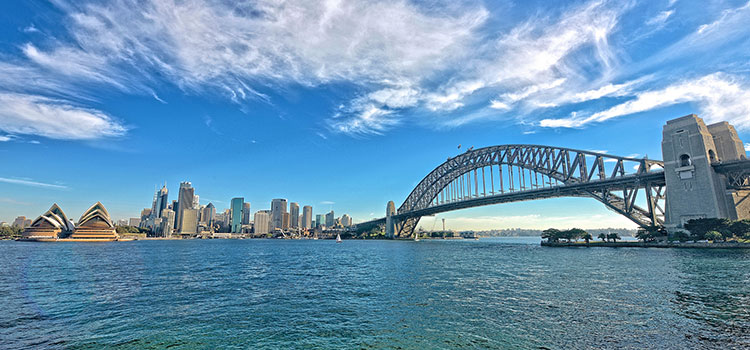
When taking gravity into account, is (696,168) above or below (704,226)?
above

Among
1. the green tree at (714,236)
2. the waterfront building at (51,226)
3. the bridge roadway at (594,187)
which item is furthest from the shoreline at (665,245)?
the waterfront building at (51,226)

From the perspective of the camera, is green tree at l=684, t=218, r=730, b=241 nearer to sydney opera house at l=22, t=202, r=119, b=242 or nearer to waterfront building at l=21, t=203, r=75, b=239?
sydney opera house at l=22, t=202, r=119, b=242

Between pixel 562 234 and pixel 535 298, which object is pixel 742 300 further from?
pixel 562 234

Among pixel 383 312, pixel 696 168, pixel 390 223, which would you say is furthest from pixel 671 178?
pixel 390 223

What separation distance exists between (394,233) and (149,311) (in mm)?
142958

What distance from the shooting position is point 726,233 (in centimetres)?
4972

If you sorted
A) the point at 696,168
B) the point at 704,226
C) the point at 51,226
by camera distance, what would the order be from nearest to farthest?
the point at 704,226 < the point at 696,168 < the point at 51,226

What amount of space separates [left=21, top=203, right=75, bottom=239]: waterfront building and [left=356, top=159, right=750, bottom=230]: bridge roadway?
425ft

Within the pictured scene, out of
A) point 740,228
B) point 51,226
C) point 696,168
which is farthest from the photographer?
point 51,226

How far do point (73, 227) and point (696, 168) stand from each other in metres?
173

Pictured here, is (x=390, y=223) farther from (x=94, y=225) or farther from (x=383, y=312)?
(x=383, y=312)

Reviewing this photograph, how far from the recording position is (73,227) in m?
119

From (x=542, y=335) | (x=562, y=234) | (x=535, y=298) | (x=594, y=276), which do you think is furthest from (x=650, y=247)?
(x=542, y=335)

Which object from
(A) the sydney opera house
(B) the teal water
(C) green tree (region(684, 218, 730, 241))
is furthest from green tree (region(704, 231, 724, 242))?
(A) the sydney opera house
